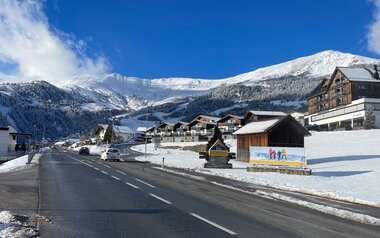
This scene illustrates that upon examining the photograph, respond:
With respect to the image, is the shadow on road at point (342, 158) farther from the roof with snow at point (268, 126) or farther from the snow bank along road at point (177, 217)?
the snow bank along road at point (177, 217)

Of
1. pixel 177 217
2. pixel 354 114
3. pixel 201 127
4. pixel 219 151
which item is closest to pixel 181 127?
A: pixel 201 127

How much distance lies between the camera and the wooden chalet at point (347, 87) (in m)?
79.9

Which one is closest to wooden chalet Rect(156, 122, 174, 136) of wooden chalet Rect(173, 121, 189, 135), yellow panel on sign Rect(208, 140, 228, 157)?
wooden chalet Rect(173, 121, 189, 135)

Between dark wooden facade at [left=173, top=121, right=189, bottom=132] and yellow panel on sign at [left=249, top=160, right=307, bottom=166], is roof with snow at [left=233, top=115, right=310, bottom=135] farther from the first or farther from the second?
dark wooden facade at [left=173, top=121, right=189, bottom=132]

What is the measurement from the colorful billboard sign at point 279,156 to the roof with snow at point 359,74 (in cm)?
5652

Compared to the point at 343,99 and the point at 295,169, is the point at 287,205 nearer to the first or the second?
the point at 295,169

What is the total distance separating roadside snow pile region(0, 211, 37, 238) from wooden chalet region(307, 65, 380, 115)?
78904 mm

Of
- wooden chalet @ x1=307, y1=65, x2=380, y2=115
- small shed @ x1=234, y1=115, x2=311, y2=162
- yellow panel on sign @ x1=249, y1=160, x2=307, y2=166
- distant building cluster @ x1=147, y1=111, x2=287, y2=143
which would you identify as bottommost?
yellow panel on sign @ x1=249, y1=160, x2=307, y2=166

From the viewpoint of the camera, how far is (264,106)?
198 metres

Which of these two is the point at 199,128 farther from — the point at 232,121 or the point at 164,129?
the point at 164,129

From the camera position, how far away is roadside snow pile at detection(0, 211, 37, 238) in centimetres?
796

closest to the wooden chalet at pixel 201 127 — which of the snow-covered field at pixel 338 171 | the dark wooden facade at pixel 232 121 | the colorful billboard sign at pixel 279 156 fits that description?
the dark wooden facade at pixel 232 121

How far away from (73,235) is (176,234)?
2143 mm

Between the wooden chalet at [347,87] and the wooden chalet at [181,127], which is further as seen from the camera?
the wooden chalet at [181,127]
